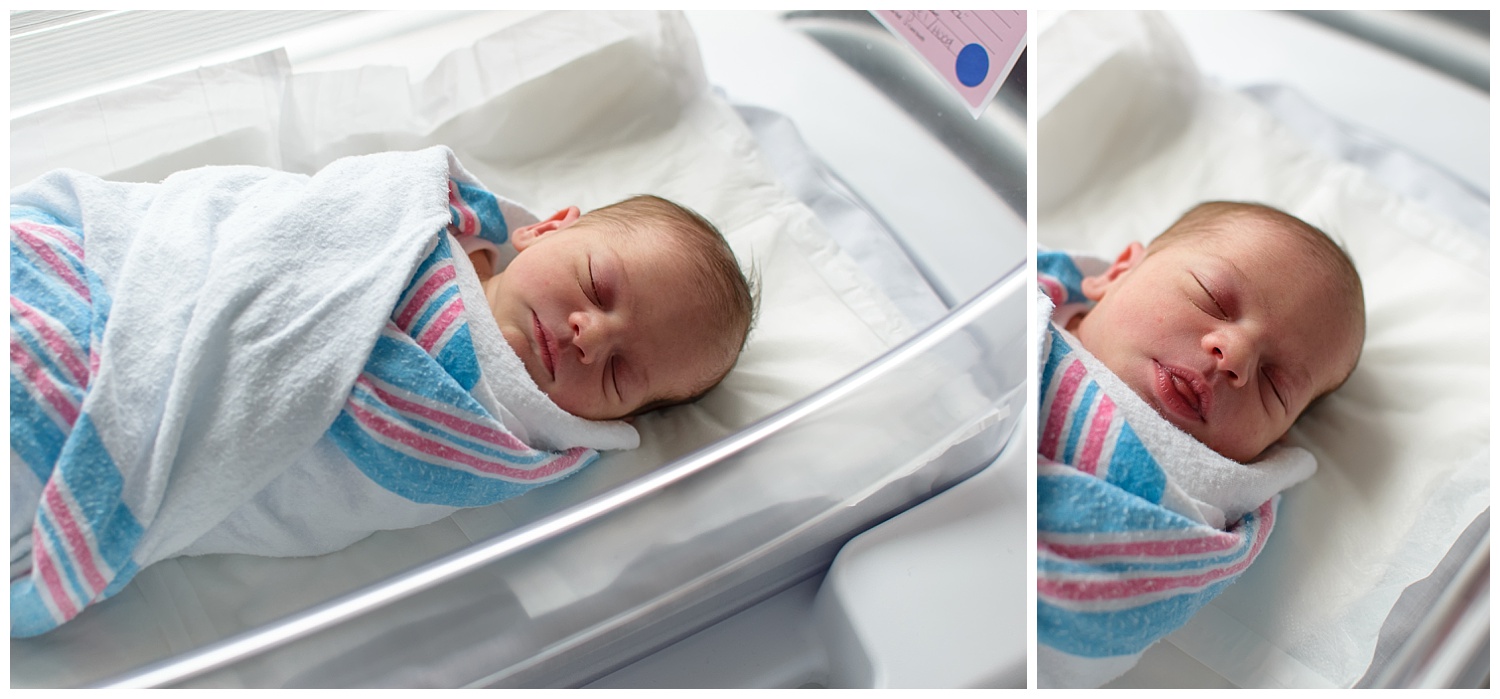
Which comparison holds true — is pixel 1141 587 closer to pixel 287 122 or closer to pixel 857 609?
pixel 857 609

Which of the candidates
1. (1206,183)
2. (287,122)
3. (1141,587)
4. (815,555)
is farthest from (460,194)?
(1206,183)

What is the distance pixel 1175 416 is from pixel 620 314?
1.48 ft

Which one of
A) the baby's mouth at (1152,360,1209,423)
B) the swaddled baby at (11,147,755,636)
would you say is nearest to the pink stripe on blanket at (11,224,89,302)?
the swaddled baby at (11,147,755,636)

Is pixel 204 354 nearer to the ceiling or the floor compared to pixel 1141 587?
nearer to the ceiling

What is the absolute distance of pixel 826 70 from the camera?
1178 mm

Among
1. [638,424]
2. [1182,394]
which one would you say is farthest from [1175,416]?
[638,424]

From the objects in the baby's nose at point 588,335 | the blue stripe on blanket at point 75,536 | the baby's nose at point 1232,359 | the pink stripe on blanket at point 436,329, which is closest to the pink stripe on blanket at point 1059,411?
the baby's nose at point 1232,359

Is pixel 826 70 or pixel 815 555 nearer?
pixel 815 555

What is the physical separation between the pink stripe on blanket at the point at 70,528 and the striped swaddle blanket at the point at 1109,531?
0.65 metres

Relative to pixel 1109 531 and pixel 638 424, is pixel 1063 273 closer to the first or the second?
pixel 1109 531

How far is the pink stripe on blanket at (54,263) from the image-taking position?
76cm

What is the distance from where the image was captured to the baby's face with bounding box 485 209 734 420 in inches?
33.4

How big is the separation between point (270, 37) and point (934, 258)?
701 mm

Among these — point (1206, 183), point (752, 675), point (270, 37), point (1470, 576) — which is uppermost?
point (270, 37)
